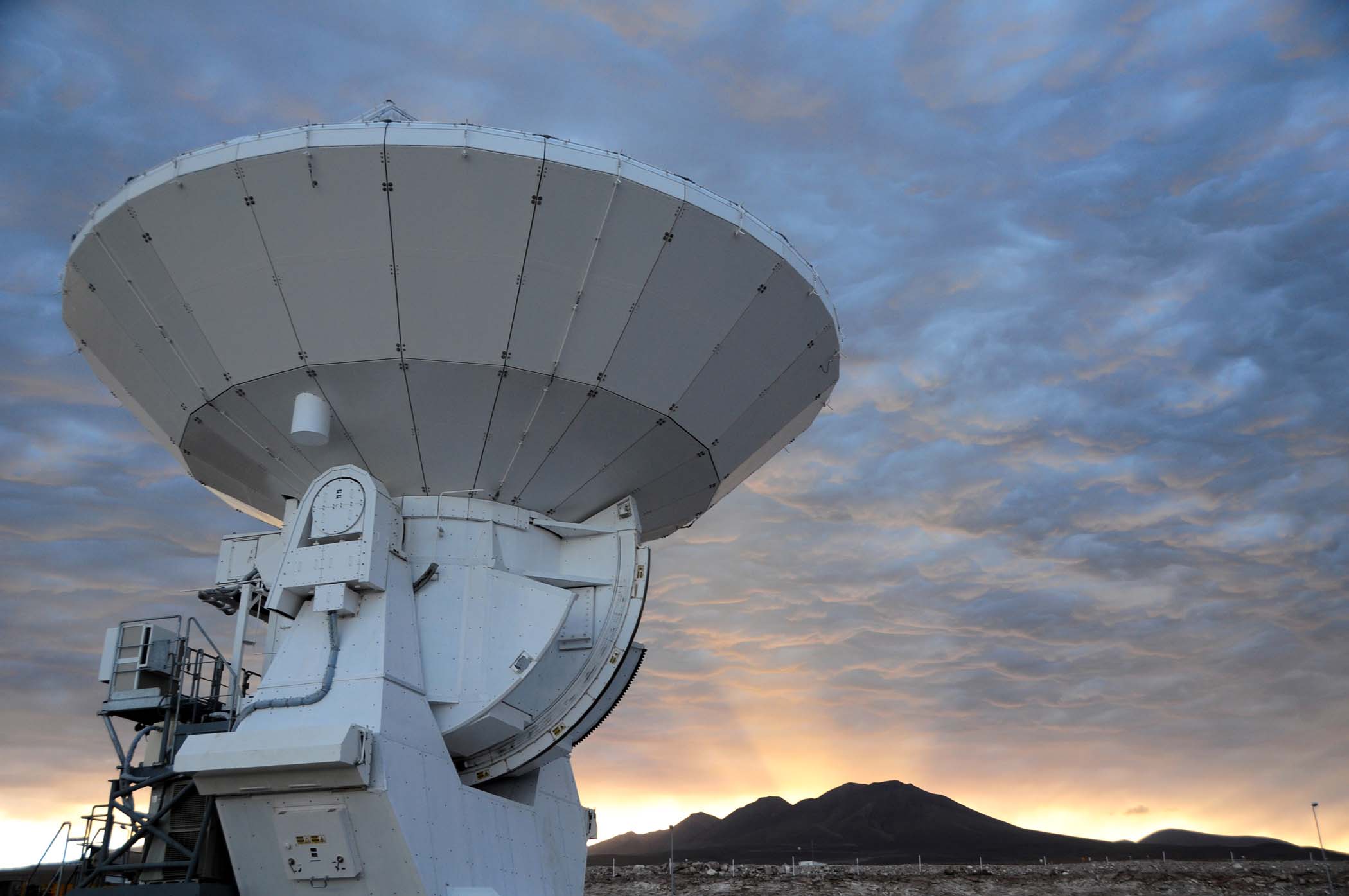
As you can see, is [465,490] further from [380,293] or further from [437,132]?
[437,132]

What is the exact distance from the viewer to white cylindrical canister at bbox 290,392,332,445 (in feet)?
49.4

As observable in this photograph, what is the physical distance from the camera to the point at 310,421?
49.5 ft

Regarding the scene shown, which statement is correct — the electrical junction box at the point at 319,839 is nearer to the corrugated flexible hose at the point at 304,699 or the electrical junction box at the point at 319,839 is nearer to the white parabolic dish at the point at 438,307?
the corrugated flexible hose at the point at 304,699

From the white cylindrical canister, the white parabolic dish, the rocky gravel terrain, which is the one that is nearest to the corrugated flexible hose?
the white cylindrical canister

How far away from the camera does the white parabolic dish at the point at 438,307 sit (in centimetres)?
1420

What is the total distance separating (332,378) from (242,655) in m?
3.91

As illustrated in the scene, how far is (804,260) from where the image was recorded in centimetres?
1691

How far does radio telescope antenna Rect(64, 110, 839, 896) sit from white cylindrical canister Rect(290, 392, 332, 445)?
1.5 inches

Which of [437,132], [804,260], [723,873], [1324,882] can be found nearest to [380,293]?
[437,132]

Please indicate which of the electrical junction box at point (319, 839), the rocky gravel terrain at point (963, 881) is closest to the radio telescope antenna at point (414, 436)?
the electrical junction box at point (319, 839)

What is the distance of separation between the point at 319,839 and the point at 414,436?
559 cm

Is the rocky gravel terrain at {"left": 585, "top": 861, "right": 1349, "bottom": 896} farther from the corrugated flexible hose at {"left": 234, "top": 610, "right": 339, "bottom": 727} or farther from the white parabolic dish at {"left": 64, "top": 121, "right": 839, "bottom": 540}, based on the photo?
the corrugated flexible hose at {"left": 234, "top": 610, "right": 339, "bottom": 727}

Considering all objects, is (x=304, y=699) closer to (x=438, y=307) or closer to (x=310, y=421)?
(x=310, y=421)

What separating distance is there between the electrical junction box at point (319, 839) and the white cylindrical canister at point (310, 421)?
5.02 metres
